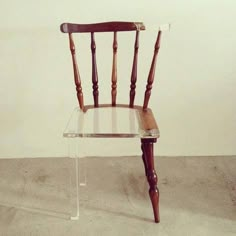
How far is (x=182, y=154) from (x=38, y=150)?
0.78 m

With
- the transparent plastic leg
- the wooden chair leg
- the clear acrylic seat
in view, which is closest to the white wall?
the transparent plastic leg

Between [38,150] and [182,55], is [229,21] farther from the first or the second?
[38,150]

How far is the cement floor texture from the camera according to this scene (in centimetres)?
126

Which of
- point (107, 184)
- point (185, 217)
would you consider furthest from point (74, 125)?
point (185, 217)

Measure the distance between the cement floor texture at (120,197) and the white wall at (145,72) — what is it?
124mm

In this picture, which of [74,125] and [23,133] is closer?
[74,125]

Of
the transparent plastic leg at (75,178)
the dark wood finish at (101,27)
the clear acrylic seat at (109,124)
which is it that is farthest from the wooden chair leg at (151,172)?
the dark wood finish at (101,27)

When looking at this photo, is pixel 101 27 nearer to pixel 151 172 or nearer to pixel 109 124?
pixel 109 124

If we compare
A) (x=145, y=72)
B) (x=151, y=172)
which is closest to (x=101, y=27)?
(x=145, y=72)

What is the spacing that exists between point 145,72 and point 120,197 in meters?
0.63

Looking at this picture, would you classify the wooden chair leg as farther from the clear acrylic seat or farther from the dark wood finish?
the dark wood finish

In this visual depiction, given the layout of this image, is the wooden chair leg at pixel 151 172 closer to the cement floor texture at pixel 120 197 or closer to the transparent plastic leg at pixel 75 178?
the cement floor texture at pixel 120 197

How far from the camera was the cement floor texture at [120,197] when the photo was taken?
126 centimetres

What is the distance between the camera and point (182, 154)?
1.84 m
